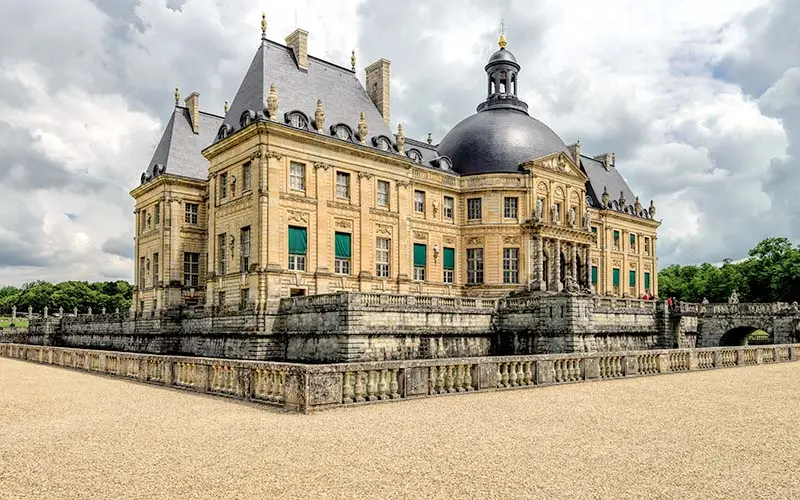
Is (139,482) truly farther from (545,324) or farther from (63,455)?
(545,324)

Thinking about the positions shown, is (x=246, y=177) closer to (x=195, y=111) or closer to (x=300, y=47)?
(x=300, y=47)

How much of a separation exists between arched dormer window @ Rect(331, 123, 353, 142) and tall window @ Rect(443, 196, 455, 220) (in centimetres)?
854

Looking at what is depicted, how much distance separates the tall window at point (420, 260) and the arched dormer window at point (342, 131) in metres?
7.71

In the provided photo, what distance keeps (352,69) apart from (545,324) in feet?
64.2

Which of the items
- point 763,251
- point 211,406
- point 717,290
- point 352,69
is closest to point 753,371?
point 211,406

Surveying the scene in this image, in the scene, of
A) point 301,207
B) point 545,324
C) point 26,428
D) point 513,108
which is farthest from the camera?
point 513,108

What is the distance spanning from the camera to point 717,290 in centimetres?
7800

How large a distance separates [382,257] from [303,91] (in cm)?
988

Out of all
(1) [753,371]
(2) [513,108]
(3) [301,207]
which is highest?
(2) [513,108]

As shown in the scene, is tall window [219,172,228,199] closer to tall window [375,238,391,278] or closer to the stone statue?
tall window [375,238,391,278]

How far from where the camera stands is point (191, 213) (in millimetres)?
42375

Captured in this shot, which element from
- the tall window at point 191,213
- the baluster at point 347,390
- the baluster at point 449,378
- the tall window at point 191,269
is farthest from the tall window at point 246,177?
the baluster at point 347,390

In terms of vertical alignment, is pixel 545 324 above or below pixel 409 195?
below

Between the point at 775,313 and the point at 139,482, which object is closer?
the point at 139,482
